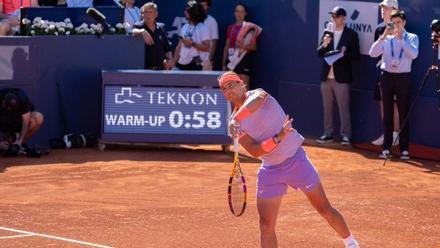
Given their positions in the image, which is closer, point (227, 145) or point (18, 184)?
point (18, 184)

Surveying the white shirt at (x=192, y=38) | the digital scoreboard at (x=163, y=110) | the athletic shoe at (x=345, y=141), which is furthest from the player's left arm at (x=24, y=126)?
the athletic shoe at (x=345, y=141)

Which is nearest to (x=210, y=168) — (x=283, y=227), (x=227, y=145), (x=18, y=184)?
(x=227, y=145)

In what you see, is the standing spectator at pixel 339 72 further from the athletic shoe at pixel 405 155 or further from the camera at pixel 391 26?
the camera at pixel 391 26

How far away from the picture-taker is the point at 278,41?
1845 centimetres

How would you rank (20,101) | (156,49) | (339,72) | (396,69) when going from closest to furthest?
(20,101) → (396,69) → (339,72) → (156,49)

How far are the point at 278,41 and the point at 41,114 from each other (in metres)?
4.95

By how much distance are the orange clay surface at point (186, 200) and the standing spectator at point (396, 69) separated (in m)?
0.44

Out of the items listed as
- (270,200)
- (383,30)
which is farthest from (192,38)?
(270,200)

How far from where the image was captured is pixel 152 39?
16656 millimetres

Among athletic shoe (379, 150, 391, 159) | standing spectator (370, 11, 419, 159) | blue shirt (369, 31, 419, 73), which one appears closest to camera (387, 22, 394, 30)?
standing spectator (370, 11, 419, 159)

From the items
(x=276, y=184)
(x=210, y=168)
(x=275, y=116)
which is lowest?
(x=210, y=168)

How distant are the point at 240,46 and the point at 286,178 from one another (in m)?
10.1

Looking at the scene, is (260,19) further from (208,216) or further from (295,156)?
(295,156)

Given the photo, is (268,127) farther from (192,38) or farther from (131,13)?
(131,13)
